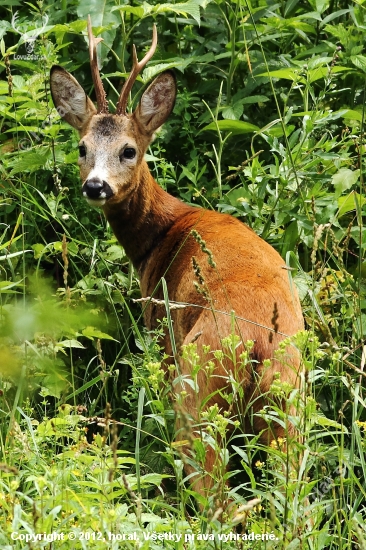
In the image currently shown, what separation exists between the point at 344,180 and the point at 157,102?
4.48 ft

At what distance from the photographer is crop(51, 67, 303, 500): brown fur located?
13.4 ft

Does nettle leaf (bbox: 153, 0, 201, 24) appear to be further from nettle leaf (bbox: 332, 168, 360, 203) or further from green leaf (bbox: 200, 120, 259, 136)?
nettle leaf (bbox: 332, 168, 360, 203)

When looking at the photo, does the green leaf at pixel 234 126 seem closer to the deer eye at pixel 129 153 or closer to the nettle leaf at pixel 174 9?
the deer eye at pixel 129 153

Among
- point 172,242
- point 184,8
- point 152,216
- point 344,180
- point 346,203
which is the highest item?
point 184,8

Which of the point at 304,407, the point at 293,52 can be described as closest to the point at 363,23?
the point at 293,52

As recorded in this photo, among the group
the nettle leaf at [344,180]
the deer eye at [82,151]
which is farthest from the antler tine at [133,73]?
the nettle leaf at [344,180]

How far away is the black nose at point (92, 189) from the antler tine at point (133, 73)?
64cm

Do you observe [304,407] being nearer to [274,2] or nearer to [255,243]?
[255,243]

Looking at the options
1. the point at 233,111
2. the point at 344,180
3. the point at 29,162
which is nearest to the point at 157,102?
the point at 233,111

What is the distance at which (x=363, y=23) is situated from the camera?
18.4 feet

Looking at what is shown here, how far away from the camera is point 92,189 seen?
507 cm

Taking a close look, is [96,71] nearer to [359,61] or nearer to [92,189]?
[92,189]

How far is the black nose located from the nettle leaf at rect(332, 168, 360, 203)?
1.22 meters

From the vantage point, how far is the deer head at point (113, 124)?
535cm
